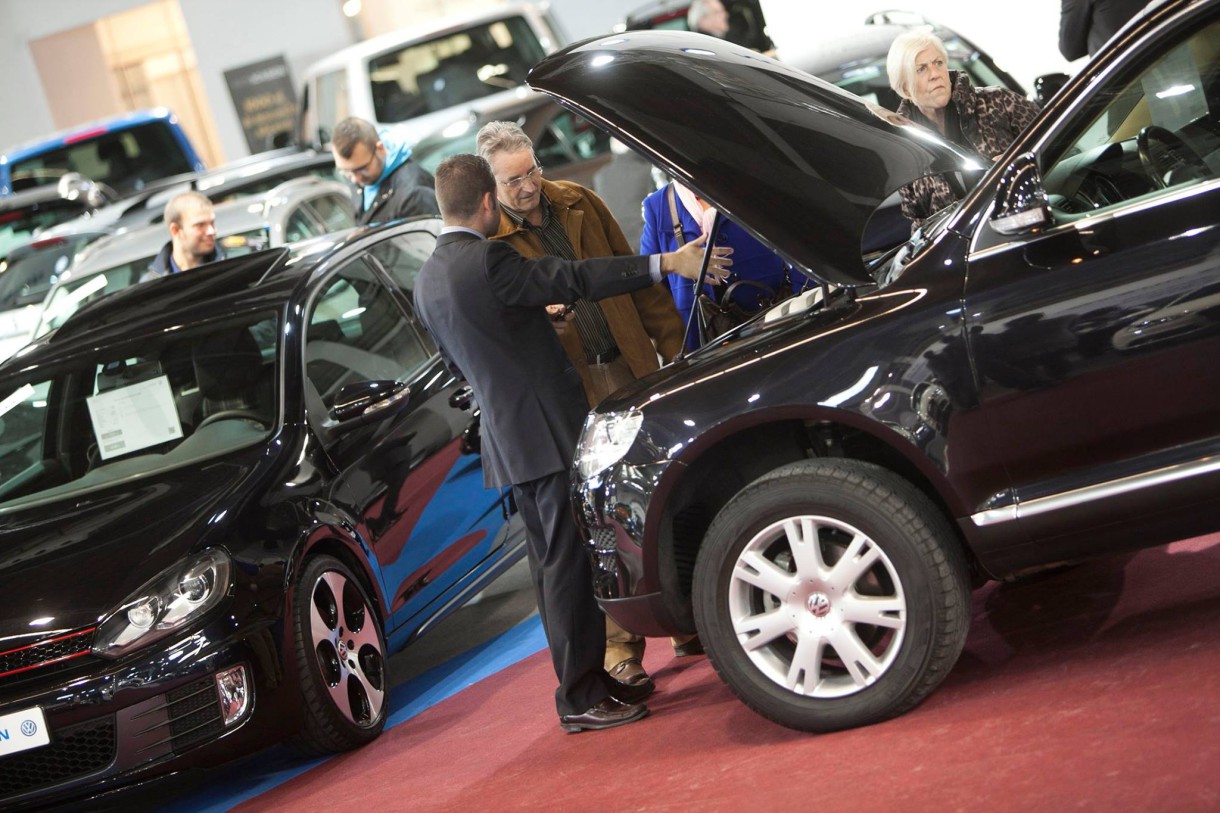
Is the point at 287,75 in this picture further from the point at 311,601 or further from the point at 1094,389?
the point at 1094,389

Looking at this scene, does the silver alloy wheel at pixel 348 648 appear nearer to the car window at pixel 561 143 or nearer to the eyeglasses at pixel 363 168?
the eyeglasses at pixel 363 168

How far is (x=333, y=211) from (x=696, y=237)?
5.47 metres

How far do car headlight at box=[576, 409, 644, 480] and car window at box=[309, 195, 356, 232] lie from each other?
19.8 feet

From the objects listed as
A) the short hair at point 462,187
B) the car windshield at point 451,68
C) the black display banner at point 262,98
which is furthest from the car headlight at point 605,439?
the black display banner at point 262,98

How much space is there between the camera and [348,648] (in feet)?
17.3

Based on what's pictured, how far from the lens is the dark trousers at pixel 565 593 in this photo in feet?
15.4

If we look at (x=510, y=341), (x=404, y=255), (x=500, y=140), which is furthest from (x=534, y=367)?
(x=404, y=255)

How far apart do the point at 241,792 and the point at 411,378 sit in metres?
1.69

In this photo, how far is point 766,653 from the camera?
13.6 feet

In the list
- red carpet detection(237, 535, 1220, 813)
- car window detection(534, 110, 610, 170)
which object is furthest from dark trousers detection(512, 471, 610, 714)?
car window detection(534, 110, 610, 170)

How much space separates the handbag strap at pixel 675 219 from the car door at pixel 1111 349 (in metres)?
1.67

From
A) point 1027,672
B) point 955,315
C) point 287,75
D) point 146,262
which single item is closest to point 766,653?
point 1027,672

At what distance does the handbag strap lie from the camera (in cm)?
545

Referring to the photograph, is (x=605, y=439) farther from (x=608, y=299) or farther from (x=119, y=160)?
(x=119, y=160)
